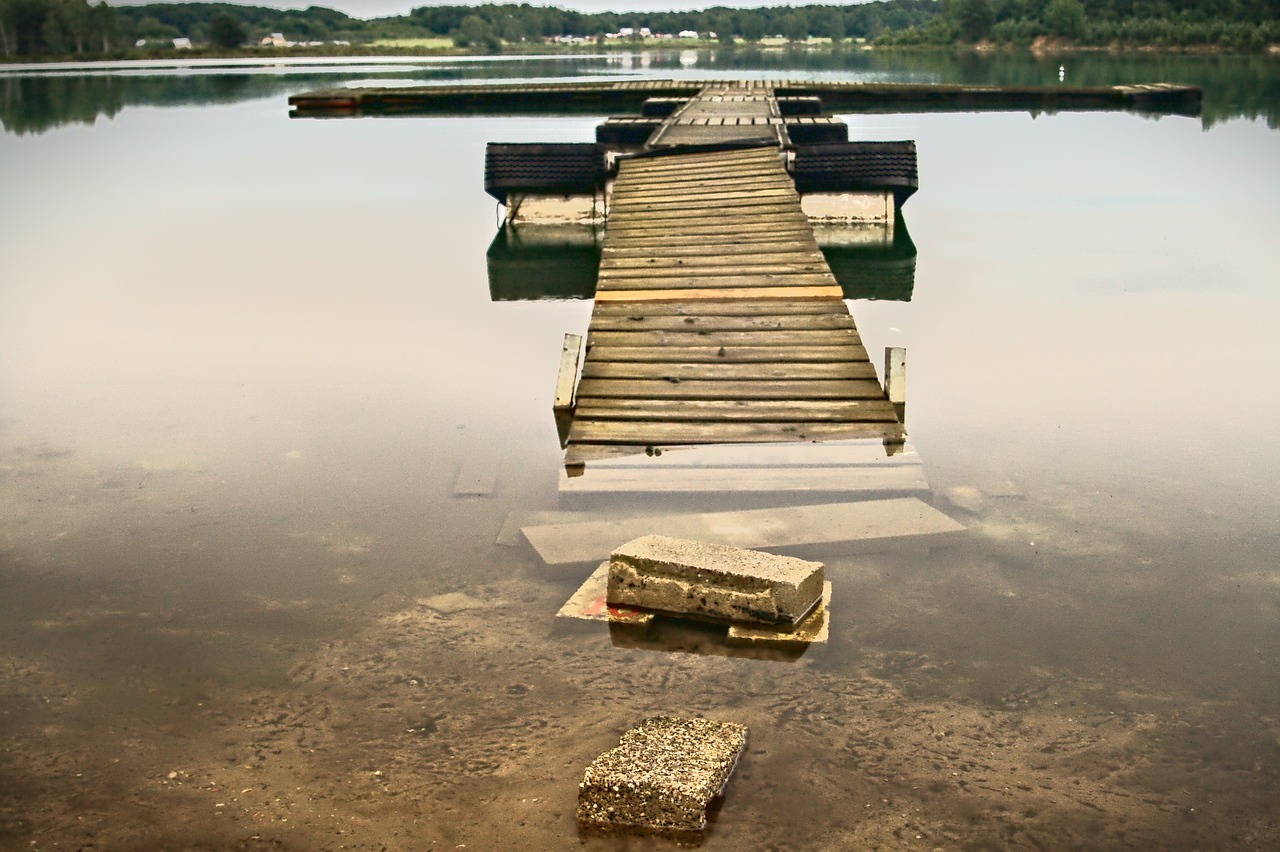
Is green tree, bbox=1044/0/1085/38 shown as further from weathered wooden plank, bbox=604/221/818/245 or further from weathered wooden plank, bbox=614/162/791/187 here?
weathered wooden plank, bbox=604/221/818/245

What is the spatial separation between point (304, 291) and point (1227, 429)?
475 inches

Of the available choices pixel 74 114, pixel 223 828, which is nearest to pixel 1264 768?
pixel 223 828

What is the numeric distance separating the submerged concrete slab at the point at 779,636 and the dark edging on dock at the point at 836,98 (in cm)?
3141

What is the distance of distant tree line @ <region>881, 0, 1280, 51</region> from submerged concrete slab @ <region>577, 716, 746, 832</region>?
92972 millimetres

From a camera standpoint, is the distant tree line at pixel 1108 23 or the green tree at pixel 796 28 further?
the green tree at pixel 796 28

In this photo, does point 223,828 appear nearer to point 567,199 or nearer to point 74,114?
point 567,199

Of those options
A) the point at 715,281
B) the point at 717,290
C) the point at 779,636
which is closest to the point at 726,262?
the point at 715,281

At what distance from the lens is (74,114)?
169ft

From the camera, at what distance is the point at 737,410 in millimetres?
10523

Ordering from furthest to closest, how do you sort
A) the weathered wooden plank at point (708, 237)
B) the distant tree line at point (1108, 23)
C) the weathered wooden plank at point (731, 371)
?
the distant tree line at point (1108, 23) < the weathered wooden plank at point (708, 237) < the weathered wooden plank at point (731, 371)

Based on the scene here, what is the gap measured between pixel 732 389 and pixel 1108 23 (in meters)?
99.6

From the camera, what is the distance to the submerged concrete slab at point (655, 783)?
5.40m

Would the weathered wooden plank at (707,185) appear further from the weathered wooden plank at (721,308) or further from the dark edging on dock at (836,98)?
the dark edging on dock at (836,98)

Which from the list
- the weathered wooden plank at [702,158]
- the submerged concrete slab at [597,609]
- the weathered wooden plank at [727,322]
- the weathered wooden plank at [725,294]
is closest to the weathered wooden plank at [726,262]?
the weathered wooden plank at [725,294]
